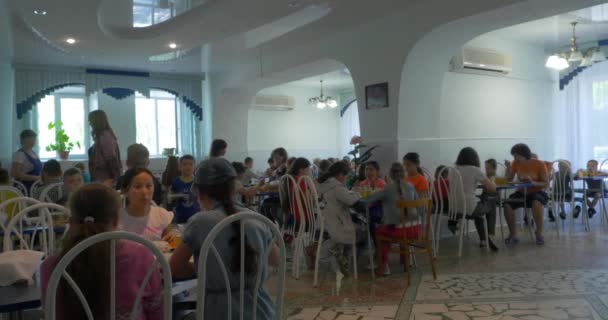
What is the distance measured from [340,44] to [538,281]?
364 centimetres

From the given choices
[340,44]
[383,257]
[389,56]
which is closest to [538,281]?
[383,257]

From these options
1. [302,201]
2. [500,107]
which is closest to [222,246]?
[302,201]

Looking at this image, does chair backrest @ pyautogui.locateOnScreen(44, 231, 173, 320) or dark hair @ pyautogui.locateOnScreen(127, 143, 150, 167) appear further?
dark hair @ pyautogui.locateOnScreen(127, 143, 150, 167)

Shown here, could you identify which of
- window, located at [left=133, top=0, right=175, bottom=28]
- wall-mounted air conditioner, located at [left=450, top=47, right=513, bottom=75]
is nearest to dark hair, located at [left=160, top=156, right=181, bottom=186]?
window, located at [left=133, top=0, right=175, bottom=28]

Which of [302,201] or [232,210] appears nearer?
[232,210]

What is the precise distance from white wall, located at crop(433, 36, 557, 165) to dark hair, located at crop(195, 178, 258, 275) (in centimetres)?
440

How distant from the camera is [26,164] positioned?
212 inches

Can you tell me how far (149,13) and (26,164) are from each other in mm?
2190

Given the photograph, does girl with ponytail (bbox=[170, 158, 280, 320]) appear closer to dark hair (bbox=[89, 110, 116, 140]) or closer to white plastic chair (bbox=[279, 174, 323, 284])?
white plastic chair (bbox=[279, 174, 323, 284])

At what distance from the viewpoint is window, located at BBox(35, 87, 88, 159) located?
27.0 ft

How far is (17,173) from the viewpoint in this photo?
5.29 meters

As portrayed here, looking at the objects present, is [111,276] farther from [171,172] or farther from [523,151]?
[523,151]

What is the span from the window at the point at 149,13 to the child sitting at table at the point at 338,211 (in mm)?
3085

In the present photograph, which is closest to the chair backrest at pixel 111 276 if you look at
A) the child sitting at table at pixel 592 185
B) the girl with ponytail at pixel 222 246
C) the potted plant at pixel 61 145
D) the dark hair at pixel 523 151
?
the girl with ponytail at pixel 222 246
